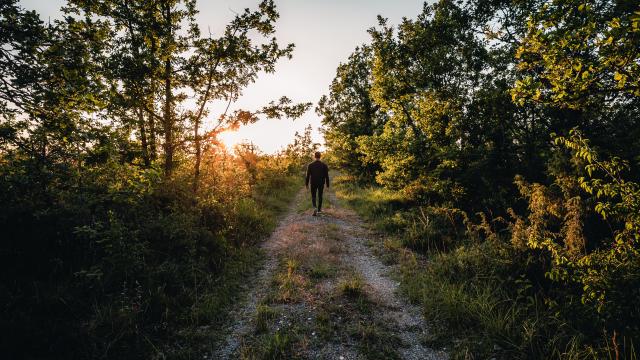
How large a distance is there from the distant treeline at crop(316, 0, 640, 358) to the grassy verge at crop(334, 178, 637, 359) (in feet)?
0.10

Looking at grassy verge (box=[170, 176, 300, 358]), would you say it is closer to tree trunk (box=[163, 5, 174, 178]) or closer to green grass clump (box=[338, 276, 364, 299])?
green grass clump (box=[338, 276, 364, 299])

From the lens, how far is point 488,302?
4844 millimetres

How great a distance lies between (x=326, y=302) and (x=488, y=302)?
→ 115 inches

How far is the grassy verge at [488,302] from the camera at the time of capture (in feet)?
12.4

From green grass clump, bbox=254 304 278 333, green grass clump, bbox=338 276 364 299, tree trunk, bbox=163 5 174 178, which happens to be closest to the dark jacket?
tree trunk, bbox=163 5 174 178

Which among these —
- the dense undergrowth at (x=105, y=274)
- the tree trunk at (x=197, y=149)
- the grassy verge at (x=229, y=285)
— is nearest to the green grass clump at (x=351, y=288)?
the grassy verge at (x=229, y=285)

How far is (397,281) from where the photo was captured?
6402 millimetres

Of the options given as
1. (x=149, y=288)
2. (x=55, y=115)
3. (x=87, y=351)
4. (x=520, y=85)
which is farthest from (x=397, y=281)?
(x=55, y=115)

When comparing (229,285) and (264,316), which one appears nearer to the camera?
(264,316)

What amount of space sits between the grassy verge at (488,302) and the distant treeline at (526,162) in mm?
32

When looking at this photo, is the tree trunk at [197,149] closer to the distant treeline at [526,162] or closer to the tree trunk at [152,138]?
the tree trunk at [152,138]

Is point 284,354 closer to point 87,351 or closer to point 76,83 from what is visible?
point 87,351

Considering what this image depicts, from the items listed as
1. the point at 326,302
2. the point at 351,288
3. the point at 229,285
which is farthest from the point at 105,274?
the point at 351,288

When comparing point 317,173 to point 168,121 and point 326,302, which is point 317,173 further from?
point 326,302
